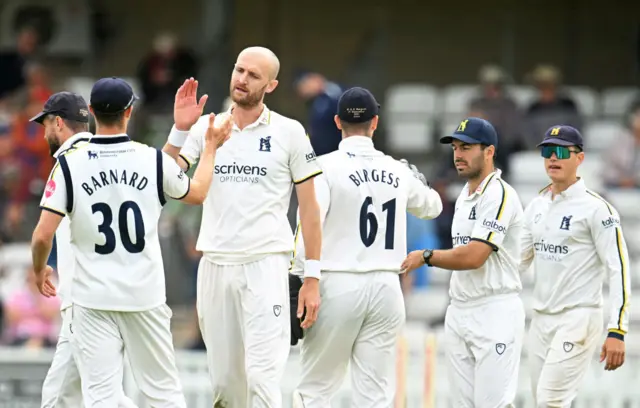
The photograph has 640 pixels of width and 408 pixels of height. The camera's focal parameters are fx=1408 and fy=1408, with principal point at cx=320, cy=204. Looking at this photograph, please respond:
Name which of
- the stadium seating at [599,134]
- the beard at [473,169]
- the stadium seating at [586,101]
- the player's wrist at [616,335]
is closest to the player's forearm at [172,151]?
the beard at [473,169]

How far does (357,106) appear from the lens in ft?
27.9

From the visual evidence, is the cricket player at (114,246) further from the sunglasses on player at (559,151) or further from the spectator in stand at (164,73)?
the spectator in stand at (164,73)

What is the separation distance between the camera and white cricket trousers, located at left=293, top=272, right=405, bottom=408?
8414 millimetres

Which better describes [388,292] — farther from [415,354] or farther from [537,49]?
[537,49]

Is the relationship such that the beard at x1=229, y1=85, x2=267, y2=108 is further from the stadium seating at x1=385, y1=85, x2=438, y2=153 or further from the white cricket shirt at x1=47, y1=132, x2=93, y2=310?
the stadium seating at x1=385, y1=85, x2=438, y2=153

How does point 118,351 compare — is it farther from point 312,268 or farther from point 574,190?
point 574,190

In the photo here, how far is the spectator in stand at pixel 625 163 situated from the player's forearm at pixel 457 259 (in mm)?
7748

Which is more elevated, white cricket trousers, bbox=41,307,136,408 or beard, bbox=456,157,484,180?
beard, bbox=456,157,484,180

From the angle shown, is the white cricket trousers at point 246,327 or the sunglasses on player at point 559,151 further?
the sunglasses on player at point 559,151

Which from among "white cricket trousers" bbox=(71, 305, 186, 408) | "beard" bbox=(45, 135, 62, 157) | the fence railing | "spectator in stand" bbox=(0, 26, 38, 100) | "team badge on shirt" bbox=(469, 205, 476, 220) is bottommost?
the fence railing

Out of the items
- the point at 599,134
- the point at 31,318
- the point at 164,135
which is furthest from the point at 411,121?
the point at 31,318

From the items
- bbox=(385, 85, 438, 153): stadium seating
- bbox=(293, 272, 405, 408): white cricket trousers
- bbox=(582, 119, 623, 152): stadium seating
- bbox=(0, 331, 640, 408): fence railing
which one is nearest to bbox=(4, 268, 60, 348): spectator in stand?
bbox=(0, 331, 640, 408): fence railing

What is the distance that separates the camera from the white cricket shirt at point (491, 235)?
860 cm

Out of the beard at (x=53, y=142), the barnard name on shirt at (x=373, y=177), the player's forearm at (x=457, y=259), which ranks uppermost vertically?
the beard at (x=53, y=142)
